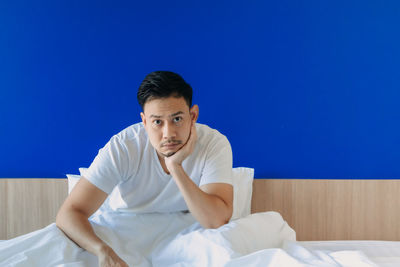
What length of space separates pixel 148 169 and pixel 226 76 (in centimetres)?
73

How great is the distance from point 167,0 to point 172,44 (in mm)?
241

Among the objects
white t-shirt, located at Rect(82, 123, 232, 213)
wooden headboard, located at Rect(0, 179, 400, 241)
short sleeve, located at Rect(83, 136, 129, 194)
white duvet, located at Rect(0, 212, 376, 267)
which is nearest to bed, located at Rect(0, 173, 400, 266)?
wooden headboard, located at Rect(0, 179, 400, 241)

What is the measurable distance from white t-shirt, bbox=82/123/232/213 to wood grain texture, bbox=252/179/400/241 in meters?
0.63

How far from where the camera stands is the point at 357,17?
6.34 feet

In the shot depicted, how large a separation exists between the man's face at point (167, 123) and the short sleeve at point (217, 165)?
0.14 metres

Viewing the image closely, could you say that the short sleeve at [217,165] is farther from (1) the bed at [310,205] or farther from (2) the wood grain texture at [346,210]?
(2) the wood grain texture at [346,210]

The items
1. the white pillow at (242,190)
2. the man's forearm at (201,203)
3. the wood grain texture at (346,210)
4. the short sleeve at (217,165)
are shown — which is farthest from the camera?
the wood grain texture at (346,210)

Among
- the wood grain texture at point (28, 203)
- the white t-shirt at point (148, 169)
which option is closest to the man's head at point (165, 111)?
the white t-shirt at point (148, 169)

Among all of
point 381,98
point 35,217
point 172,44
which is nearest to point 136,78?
point 172,44

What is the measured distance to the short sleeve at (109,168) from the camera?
4.88ft

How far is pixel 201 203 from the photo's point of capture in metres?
1.43

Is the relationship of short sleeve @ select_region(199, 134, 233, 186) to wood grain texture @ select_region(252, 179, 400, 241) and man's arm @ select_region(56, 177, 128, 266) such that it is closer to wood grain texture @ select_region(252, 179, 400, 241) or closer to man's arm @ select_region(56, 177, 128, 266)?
man's arm @ select_region(56, 177, 128, 266)

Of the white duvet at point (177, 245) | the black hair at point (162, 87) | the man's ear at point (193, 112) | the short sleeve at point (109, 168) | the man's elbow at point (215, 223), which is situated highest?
the black hair at point (162, 87)

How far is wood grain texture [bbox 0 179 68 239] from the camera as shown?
199 centimetres
